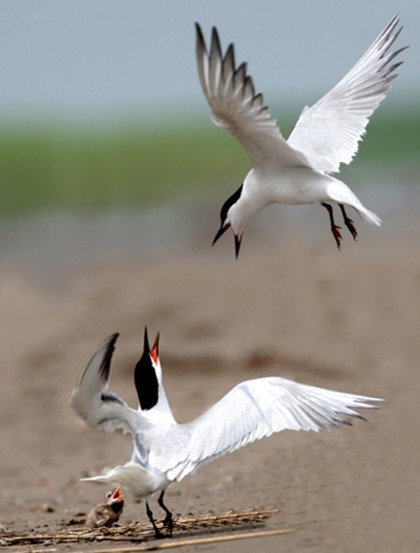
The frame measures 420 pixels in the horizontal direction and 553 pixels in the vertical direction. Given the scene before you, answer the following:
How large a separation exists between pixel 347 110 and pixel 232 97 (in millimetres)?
1608

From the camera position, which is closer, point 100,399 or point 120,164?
point 100,399

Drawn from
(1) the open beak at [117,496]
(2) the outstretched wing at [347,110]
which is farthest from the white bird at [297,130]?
(1) the open beak at [117,496]

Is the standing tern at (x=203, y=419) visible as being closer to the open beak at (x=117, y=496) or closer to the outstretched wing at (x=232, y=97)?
the open beak at (x=117, y=496)

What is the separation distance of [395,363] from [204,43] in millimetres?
6873

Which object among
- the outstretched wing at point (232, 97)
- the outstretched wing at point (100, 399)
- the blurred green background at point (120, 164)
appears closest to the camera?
the outstretched wing at point (232, 97)

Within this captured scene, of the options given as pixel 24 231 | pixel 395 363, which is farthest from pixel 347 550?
pixel 24 231

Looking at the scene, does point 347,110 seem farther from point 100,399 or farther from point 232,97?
point 100,399

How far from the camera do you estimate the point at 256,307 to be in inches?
633

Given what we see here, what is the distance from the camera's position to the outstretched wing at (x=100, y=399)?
284 inches

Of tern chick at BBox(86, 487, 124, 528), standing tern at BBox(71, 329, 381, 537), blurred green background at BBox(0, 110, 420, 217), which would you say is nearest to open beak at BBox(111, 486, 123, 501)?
tern chick at BBox(86, 487, 124, 528)

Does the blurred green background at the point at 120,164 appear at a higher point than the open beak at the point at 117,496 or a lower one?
higher

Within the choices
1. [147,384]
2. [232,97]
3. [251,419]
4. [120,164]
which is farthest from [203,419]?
[120,164]

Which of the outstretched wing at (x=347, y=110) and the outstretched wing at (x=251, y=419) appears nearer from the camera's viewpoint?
the outstretched wing at (x=251, y=419)

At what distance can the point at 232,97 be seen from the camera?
275 inches
